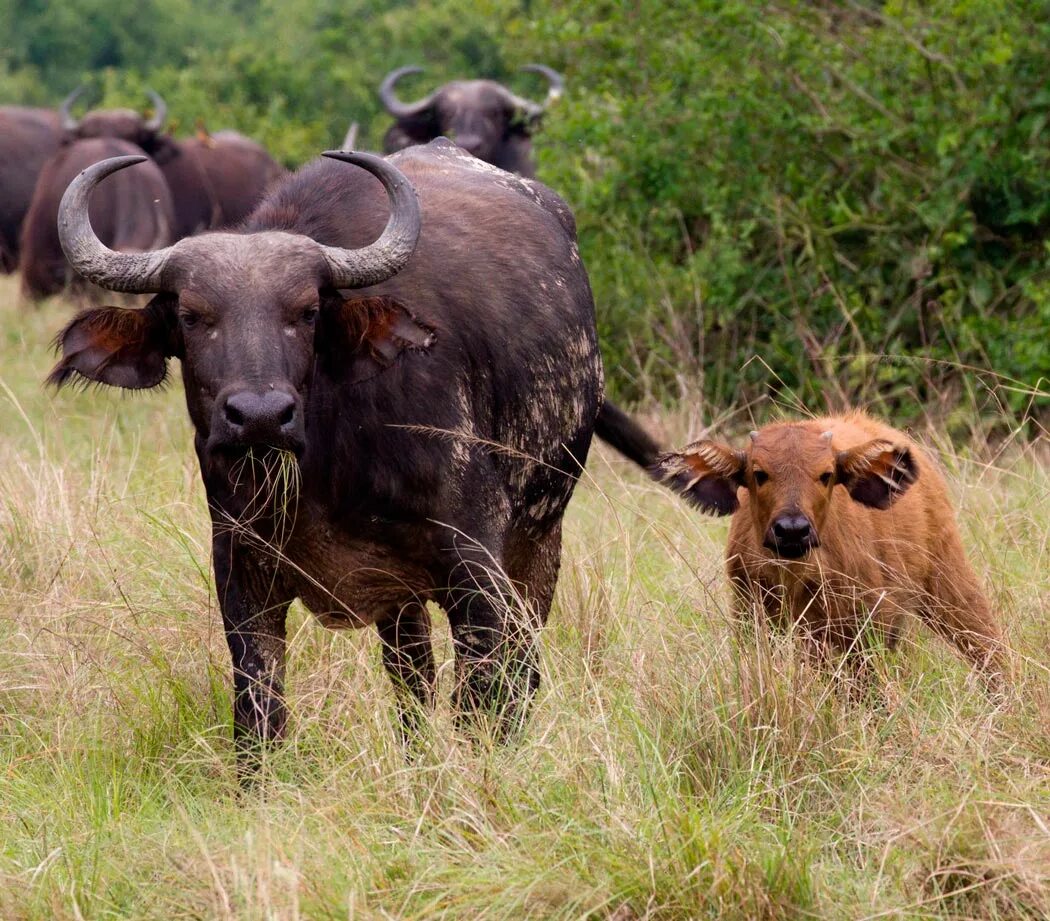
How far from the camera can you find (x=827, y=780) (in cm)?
430

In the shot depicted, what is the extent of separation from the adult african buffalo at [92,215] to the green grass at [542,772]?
9628 millimetres

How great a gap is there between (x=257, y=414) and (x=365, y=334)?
0.55m

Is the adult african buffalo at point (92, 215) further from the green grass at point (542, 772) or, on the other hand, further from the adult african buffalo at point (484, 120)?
the green grass at point (542, 772)

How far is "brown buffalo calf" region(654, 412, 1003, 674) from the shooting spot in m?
5.35

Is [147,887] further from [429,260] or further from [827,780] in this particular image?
[429,260]

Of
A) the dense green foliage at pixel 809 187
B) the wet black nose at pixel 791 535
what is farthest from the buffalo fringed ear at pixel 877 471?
the dense green foliage at pixel 809 187

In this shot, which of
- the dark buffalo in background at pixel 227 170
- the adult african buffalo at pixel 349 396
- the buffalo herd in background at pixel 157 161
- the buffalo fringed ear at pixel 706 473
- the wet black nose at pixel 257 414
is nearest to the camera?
the wet black nose at pixel 257 414

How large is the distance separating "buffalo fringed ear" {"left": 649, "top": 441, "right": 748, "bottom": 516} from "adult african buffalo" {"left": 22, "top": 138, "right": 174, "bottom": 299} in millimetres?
10506

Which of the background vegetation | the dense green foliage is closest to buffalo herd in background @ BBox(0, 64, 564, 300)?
the dense green foliage

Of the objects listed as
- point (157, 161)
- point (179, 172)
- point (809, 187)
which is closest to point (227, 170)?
point (179, 172)

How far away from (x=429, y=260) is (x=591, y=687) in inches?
50.8

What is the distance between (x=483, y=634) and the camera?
495 cm

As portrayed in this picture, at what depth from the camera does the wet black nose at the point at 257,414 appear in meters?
4.19

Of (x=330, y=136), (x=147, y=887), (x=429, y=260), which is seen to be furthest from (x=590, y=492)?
(x=330, y=136)
